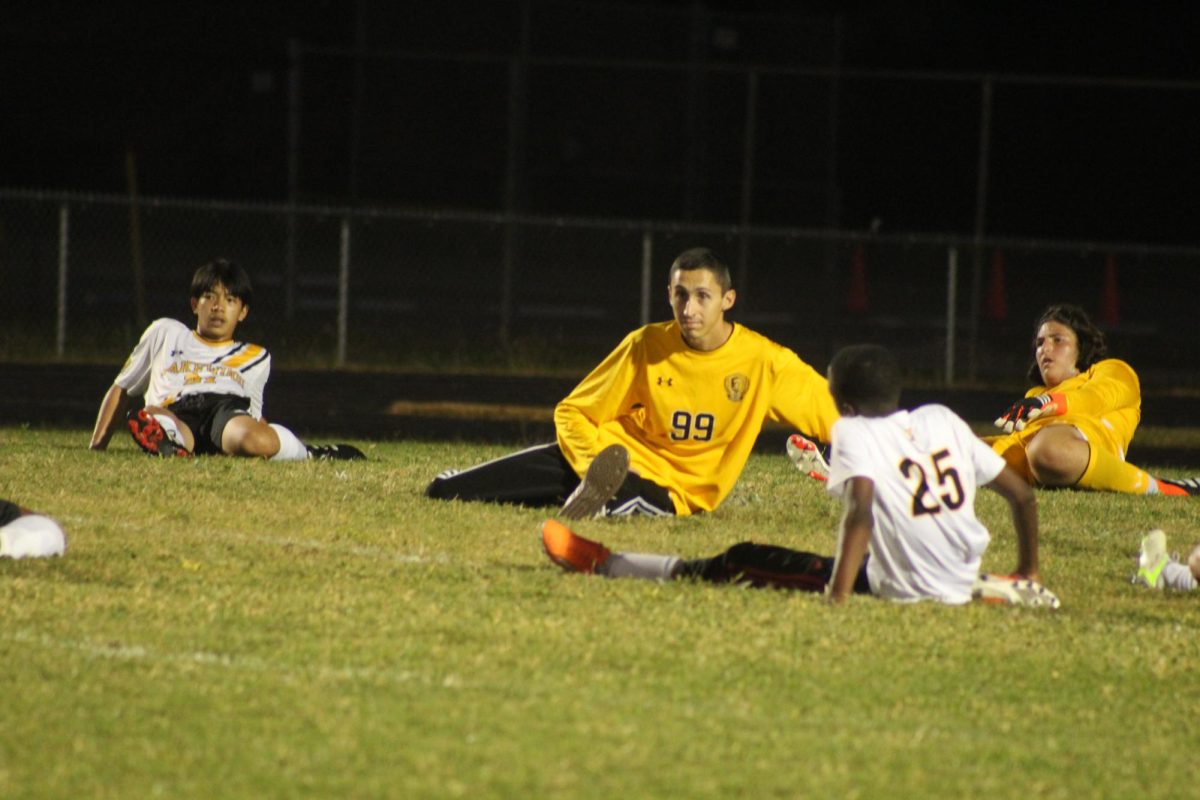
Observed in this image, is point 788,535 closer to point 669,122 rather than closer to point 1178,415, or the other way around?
point 1178,415

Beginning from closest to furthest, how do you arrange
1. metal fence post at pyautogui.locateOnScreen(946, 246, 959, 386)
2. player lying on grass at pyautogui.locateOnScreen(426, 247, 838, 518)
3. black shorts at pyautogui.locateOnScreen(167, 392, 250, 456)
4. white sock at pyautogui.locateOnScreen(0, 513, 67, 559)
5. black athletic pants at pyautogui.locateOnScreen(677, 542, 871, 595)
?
black athletic pants at pyautogui.locateOnScreen(677, 542, 871, 595), white sock at pyautogui.locateOnScreen(0, 513, 67, 559), player lying on grass at pyautogui.locateOnScreen(426, 247, 838, 518), black shorts at pyautogui.locateOnScreen(167, 392, 250, 456), metal fence post at pyautogui.locateOnScreen(946, 246, 959, 386)

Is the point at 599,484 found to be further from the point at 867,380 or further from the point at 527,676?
the point at 527,676

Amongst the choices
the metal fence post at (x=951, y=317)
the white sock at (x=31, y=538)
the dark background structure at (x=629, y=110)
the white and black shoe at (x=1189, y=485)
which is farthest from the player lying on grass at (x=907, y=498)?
the dark background structure at (x=629, y=110)

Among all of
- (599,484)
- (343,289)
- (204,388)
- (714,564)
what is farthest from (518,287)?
(714,564)

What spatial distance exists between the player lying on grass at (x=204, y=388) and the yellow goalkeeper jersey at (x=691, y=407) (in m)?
2.50

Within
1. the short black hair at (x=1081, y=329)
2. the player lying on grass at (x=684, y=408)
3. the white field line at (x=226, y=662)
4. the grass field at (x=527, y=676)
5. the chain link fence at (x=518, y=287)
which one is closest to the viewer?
the grass field at (x=527, y=676)

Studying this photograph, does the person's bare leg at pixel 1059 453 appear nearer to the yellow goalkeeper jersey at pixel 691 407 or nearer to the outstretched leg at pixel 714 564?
the yellow goalkeeper jersey at pixel 691 407

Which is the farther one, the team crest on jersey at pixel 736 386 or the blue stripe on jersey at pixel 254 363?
the blue stripe on jersey at pixel 254 363

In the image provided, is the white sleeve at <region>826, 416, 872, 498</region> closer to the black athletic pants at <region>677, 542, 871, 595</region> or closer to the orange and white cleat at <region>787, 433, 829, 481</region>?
the black athletic pants at <region>677, 542, 871, 595</region>

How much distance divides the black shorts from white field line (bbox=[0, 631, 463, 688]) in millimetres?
4940

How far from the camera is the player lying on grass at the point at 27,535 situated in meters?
6.71

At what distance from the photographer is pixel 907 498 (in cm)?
613

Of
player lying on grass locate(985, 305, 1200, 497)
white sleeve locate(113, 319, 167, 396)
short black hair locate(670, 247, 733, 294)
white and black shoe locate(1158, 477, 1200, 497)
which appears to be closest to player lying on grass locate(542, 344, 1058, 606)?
short black hair locate(670, 247, 733, 294)

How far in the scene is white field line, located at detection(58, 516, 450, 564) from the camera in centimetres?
719
